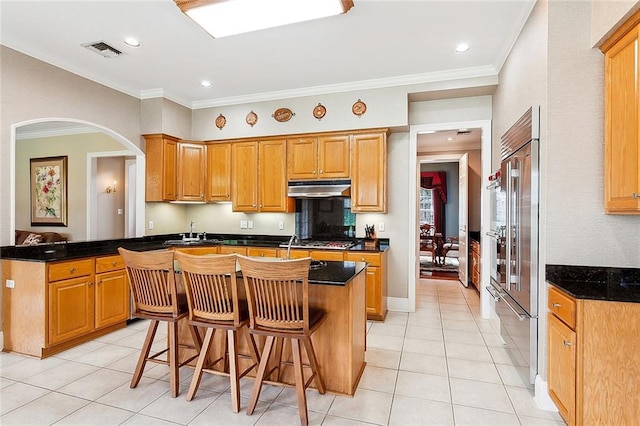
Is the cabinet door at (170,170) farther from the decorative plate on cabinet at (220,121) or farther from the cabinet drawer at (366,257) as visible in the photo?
the cabinet drawer at (366,257)

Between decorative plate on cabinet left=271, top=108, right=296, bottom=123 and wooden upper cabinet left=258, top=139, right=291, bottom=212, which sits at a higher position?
decorative plate on cabinet left=271, top=108, right=296, bottom=123

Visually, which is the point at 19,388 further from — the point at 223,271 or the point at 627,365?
the point at 627,365

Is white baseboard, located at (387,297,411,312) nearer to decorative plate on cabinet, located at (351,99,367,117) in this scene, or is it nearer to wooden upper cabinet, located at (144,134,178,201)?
decorative plate on cabinet, located at (351,99,367,117)

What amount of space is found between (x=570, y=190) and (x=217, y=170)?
14.1 ft

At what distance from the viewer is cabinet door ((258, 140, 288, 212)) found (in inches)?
181

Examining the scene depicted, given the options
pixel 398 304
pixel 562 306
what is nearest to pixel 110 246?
pixel 398 304

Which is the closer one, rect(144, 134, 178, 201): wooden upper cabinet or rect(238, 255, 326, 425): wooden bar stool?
rect(238, 255, 326, 425): wooden bar stool

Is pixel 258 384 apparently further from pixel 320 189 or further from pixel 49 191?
pixel 49 191

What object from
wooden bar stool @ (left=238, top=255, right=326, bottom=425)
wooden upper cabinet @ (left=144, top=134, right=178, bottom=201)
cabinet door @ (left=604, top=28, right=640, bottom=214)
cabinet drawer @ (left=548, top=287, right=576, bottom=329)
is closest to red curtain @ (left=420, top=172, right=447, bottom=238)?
wooden upper cabinet @ (left=144, top=134, right=178, bottom=201)

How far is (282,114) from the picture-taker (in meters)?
4.60

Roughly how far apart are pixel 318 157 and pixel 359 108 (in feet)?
2.70

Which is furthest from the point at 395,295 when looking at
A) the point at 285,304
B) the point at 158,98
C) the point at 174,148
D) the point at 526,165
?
the point at 158,98

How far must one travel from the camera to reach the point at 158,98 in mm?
4562

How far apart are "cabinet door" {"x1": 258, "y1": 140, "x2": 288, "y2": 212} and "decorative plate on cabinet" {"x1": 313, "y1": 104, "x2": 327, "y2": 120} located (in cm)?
58
